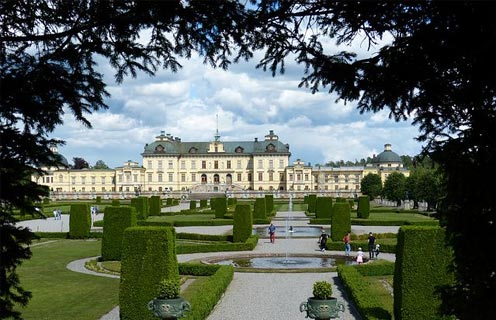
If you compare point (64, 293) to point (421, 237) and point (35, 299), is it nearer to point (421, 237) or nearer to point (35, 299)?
point (35, 299)

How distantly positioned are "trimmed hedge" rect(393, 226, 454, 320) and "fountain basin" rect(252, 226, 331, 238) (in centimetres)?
1544

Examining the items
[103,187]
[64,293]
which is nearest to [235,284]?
[64,293]

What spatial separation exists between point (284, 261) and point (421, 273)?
8802 millimetres

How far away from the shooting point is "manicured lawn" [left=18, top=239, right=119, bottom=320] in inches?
371

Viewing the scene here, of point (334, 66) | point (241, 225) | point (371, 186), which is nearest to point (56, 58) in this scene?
point (334, 66)

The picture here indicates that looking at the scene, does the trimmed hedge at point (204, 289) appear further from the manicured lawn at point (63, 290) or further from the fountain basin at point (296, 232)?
the fountain basin at point (296, 232)

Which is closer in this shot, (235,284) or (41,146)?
(41,146)

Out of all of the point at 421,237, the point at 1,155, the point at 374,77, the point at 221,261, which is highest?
the point at 374,77

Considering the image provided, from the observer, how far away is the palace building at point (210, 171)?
83.0m

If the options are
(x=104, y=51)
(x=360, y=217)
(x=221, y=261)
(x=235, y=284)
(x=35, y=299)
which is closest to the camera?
(x=104, y=51)

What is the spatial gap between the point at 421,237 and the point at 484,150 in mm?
5058

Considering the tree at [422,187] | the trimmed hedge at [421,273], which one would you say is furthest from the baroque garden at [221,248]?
the tree at [422,187]

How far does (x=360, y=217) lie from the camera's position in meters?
33.2

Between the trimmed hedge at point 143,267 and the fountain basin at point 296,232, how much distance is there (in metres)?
15.5
